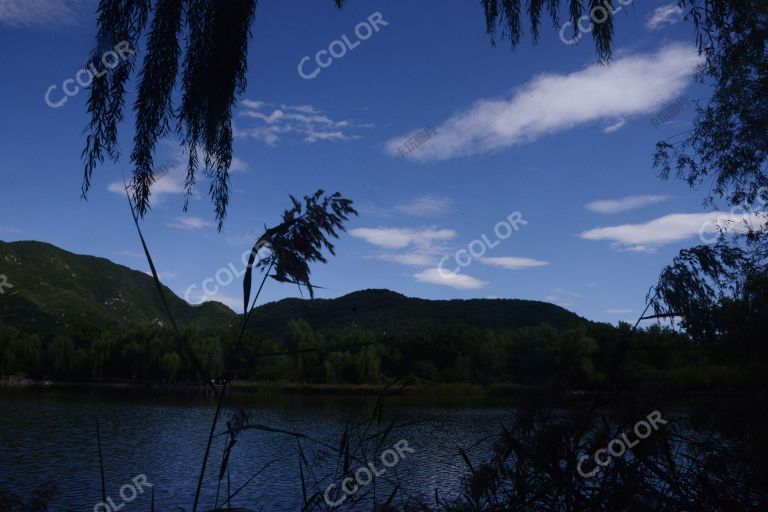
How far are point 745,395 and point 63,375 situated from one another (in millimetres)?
92171

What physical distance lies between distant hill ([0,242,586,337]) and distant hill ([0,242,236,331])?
0.19 m

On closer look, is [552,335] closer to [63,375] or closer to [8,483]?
[63,375]

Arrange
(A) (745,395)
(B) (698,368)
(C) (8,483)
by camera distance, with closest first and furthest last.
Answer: (A) (745,395)
(B) (698,368)
(C) (8,483)

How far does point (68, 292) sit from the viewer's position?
160 metres

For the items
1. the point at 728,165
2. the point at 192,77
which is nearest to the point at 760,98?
the point at 728,165

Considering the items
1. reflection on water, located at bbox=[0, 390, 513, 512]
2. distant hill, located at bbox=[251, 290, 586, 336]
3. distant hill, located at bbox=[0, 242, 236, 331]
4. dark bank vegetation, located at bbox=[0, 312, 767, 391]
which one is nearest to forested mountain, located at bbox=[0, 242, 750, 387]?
dark bank vegetation, located at bbox=[0, 312, 767, 391]

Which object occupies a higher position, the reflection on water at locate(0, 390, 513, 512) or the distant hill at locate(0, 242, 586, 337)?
the distant hill at locate(0, 242, 586, 337)

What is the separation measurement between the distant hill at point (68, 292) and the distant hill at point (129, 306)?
7.4 inches

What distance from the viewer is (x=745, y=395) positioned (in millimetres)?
4176

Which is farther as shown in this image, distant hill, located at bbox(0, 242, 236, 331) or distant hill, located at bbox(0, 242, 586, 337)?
distant hill, located at bbox(0, 242, 236, 331)

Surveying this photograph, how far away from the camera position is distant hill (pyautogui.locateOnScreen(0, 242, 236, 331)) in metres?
133

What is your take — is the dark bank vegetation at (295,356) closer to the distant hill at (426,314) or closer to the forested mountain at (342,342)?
the forested mountain at (342,342)

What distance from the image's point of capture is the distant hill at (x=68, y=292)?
5228 inches

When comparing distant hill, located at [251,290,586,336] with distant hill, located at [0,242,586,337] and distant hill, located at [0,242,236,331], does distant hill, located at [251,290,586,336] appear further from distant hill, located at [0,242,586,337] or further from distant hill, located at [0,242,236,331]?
distant hill, located at [0,242,236,331]
